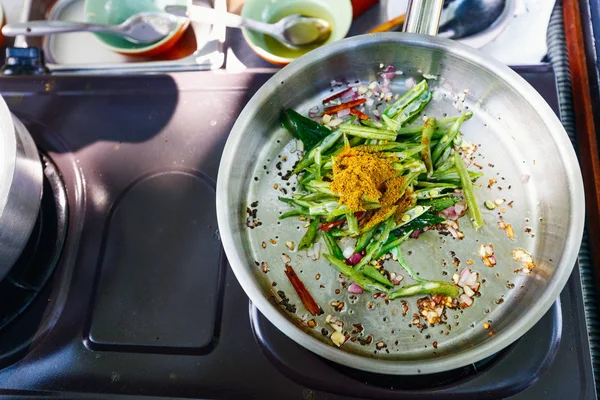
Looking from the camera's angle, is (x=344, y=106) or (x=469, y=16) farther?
(x=469, y=16)

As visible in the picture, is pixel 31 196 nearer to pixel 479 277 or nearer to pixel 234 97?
pixel 234 97

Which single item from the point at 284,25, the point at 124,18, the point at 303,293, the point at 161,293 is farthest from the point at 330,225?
the point at 124,18

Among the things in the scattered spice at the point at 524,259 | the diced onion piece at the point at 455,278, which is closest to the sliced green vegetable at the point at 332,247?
the diced onion piece at the point at 455,278

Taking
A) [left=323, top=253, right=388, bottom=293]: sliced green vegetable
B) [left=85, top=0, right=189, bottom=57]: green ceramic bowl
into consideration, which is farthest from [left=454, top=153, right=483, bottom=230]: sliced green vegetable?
[left=85, top=0, right=189, bottom=57]: green ceramic bowl

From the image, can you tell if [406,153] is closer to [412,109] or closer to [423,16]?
[412,109]

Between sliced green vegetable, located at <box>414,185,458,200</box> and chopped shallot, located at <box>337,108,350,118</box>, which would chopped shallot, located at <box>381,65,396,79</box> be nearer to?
chopped shallot, located at <box>337,108,350,118</box>

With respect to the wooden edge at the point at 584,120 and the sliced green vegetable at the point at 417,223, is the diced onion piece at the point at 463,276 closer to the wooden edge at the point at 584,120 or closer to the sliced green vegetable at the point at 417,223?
the sliced green vegetable at the point at 417,223
